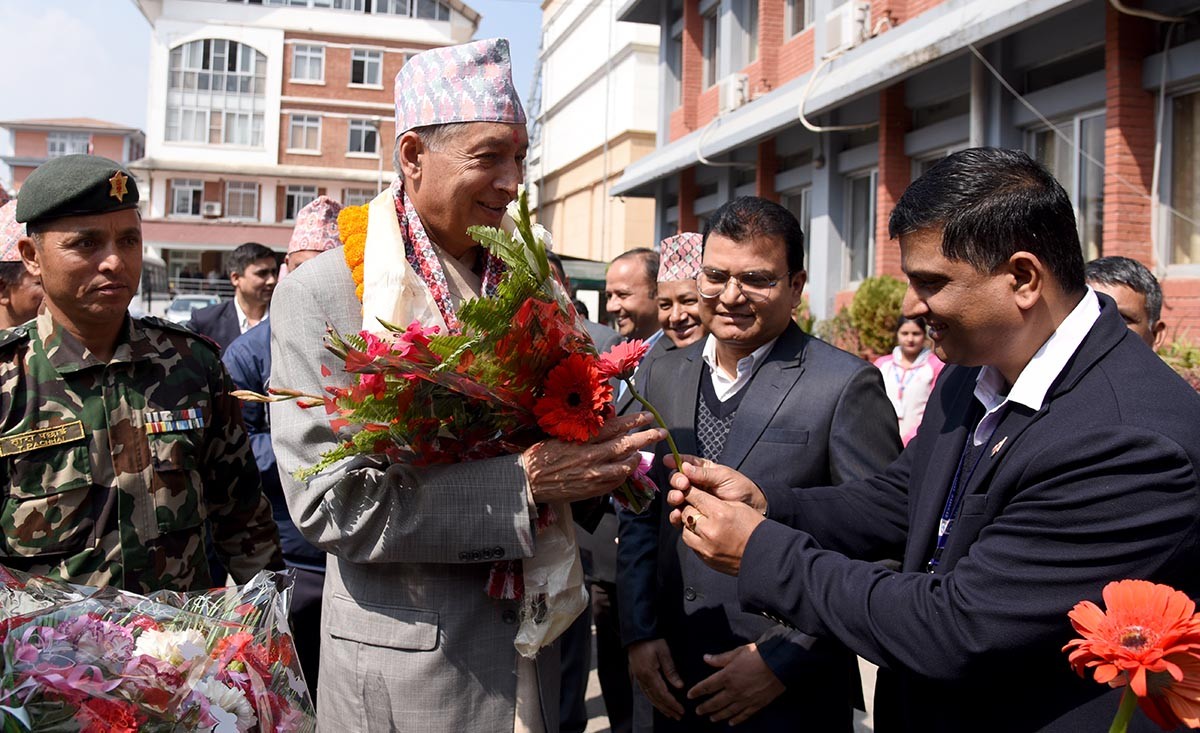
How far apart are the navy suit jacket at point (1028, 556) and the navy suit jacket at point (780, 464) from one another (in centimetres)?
56

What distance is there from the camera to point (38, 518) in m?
2.39

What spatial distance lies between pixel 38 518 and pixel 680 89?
17.9 metres

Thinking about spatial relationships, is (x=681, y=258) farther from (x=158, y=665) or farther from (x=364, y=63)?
(x=364, y=63)

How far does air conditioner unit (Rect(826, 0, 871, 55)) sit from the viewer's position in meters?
12.1

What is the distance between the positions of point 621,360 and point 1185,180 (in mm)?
8112

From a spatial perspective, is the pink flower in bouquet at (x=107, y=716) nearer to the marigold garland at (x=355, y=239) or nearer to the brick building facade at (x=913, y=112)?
the marigold garland at (x=355, y=239)

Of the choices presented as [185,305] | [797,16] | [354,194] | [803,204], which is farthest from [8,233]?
[354,194]

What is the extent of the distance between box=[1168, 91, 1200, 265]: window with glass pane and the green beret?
8.31 m

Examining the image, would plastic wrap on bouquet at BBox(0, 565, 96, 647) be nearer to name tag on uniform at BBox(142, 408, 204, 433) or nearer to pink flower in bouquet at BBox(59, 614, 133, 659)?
pink flower in bouquet at BBox(59, 614, 133, 659)

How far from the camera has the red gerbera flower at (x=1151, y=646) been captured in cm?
126

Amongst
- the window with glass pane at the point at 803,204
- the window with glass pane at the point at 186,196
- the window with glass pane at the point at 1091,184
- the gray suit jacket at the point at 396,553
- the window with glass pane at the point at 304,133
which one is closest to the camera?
the gray suit jacket at the point at 396,553

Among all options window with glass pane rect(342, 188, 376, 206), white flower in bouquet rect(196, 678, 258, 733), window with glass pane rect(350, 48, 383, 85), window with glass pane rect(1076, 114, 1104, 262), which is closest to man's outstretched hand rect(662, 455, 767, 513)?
white flower in bouquet rect(196, 678, 258, 733)

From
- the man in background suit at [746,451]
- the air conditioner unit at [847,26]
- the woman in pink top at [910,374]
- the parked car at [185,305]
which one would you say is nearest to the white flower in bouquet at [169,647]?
the man in background suit at [746,451]

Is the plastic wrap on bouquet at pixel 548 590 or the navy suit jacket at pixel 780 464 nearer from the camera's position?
the plastic wrap on bouquet at pixel 548 590
